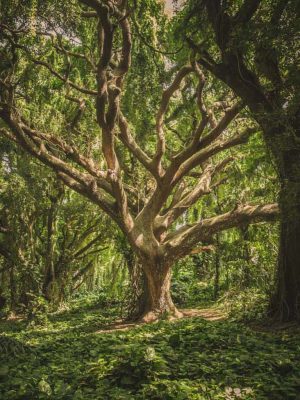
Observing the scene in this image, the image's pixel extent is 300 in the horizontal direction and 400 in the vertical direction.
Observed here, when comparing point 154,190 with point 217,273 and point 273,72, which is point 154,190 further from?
point 217,273

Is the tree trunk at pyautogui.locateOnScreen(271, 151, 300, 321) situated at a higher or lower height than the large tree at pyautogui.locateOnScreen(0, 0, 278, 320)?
lower

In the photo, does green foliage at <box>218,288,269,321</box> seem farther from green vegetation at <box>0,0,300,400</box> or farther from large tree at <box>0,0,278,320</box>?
large tree at <box>0,0,278,320</box>

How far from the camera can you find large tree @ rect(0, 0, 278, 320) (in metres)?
8.35

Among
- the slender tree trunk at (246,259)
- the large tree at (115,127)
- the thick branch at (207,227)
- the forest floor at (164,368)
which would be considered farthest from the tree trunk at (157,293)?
the forest floor at (164,368)

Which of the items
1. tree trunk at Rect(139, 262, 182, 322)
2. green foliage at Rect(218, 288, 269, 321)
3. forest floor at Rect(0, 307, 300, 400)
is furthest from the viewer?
tree trunk at Rect(139, 262, 182, 322)

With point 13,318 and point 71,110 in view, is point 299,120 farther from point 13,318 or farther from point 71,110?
point 13,318

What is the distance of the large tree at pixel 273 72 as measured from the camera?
14.6 ft

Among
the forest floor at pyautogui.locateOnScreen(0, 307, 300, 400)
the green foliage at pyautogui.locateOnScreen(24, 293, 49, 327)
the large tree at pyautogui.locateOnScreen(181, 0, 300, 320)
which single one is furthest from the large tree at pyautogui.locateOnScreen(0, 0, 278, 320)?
the forest floor at pyautogui.locateOnScreen(0, 307, 300, 400)

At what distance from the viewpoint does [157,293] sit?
10125 mm

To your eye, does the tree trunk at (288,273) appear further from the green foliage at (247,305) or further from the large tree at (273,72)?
the green foliage at (247,305)

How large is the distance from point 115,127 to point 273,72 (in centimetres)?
456

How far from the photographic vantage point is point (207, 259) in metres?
17.2

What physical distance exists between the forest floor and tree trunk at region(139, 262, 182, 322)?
344cm

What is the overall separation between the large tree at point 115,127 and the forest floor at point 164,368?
357 centimetres
